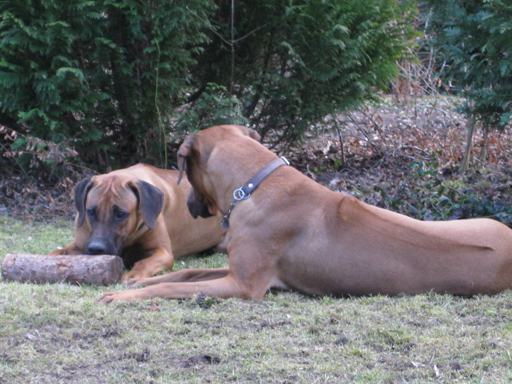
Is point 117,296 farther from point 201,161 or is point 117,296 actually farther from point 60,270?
point 201,161

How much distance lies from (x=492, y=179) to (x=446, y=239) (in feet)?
12.1

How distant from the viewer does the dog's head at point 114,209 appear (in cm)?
465

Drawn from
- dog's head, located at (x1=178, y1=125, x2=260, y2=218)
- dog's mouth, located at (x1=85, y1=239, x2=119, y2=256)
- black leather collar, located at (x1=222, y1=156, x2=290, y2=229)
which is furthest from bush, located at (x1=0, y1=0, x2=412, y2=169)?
black leather collar, located at (x1=222, y1=156, x2=290, y2=229)

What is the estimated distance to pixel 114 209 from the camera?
4.69 metres

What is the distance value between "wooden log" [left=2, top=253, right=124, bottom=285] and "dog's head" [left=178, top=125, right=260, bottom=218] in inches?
31.6

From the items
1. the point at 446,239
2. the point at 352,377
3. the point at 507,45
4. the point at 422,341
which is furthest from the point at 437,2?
the point at 352,377

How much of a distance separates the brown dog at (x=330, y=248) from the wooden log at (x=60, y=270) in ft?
1.01

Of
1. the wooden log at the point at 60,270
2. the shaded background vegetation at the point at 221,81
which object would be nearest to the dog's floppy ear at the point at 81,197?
the wooden log at the point at 60,270

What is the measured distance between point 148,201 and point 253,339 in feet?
6.93

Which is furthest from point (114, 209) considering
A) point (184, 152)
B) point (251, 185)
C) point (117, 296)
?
point (251, 185)

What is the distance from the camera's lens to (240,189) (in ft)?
13.3

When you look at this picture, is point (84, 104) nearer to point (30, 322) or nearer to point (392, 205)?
point (392, 205)

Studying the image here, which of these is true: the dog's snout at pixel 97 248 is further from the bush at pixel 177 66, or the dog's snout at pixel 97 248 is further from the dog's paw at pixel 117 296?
the bush at pixel 177 66

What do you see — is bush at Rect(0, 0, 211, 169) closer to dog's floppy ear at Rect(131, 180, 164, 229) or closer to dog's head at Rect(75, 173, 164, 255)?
dog's head at Rect(75, 173, 164, 255)
